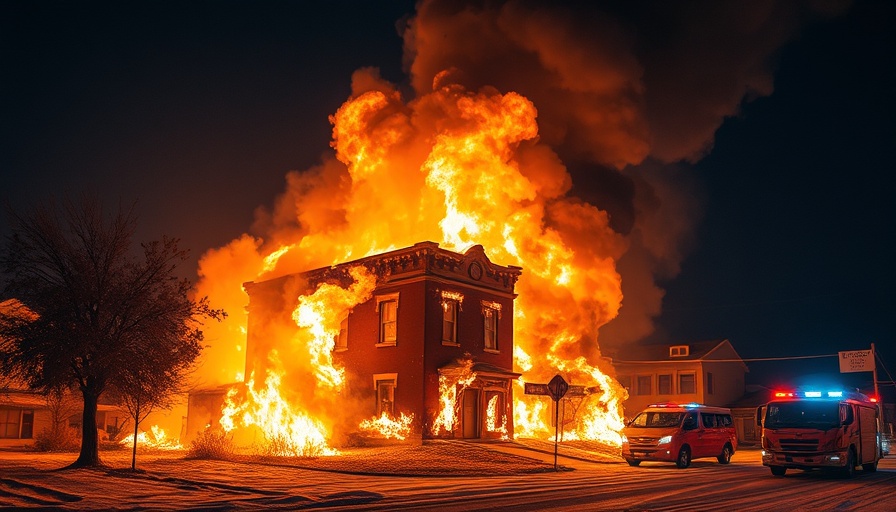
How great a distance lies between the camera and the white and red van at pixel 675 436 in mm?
26797

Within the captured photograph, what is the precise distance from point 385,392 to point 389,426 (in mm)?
1656

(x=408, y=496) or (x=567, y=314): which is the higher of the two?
(x=567, y=314)

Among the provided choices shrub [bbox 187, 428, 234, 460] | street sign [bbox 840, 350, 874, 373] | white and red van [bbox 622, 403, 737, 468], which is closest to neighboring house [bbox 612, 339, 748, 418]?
street sign [bbox 840, 350, 874, 373]

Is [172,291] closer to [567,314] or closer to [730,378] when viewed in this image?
[567,314]

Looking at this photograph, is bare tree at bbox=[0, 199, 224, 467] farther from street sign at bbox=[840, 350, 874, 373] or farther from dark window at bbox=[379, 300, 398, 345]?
street sign at bbox=[840, 350, 874, 373]

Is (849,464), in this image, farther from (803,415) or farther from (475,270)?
(475,270)

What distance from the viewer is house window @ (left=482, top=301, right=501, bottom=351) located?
36750mm

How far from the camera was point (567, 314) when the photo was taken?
40.5 m

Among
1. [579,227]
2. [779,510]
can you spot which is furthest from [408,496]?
[579,227]

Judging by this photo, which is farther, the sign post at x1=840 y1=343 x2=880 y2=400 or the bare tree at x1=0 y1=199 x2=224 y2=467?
the sign post at x1=840 y1=343 x2=880 y2=400

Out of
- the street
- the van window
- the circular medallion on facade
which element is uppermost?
the circular medallion on facade

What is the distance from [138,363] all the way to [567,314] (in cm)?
2226

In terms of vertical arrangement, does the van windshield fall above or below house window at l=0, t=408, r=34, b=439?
above

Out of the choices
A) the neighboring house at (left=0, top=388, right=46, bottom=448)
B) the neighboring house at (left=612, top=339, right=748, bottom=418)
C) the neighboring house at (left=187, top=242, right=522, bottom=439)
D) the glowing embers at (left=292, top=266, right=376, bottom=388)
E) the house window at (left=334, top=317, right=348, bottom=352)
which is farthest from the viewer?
the neighboring house at (left=612, top=339, right=748, bottom=418)
